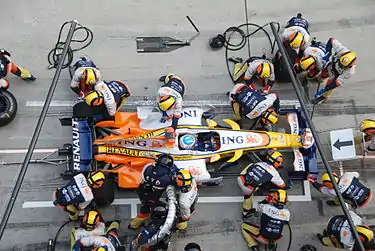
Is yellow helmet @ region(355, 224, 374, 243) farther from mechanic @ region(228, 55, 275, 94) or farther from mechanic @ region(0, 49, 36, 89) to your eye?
mechanic @ region(0, 49, 36, 89)

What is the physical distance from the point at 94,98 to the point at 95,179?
1400mm

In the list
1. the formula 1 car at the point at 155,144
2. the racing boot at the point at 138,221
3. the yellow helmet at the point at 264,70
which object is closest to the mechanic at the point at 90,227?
the racing boot at the point at 138,221

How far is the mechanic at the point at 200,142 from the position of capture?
31.4ft

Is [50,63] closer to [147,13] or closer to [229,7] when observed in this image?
[147,13]

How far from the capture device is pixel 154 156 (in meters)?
9.52

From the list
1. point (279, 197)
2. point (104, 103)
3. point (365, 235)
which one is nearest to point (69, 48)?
point (104, 103)

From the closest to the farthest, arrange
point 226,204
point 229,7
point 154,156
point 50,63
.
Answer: point 154,156
point 226,204
point 50,63
point 229,7

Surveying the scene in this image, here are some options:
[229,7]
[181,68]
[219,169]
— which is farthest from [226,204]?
[229,7]

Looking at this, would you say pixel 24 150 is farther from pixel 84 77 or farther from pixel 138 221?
pixel 138 221

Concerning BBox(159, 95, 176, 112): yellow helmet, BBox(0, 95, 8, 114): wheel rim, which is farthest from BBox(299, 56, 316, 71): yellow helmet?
BBox(0, 95, 8, 114): wheel rim

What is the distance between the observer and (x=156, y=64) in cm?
1125

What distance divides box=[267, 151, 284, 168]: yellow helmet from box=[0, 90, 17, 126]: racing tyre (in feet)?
16.2

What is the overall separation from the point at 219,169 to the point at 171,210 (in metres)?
1.93

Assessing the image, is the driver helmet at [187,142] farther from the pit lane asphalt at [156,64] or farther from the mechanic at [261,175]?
the pit lane asphalt at [156,64]
